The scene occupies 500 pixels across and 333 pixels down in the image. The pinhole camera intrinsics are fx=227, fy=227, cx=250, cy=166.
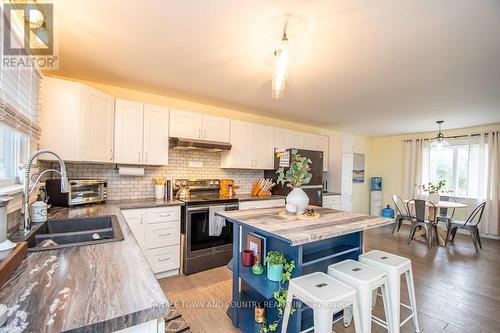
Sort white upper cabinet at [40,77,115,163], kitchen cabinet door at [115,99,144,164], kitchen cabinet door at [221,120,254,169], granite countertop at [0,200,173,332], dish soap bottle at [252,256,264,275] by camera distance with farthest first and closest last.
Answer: kitchen cabinet door at [221,120,254,169] → kitchen cabinet door at [115,99,144,164] → white upper cabinet at [40,77,115,163] → dish soap bottle at [252,256,264,275] → granite countertop at [0,200,173,332]

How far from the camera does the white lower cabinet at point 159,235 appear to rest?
269cm

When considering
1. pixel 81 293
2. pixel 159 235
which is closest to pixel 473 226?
pixel 159 235

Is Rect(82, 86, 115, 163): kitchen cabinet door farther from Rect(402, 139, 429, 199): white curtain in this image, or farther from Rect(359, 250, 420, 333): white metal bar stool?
Rect(402, 139, 429, 199): white curtain

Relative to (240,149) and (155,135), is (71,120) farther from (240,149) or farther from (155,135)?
(240,149)

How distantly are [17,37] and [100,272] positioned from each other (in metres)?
1.67

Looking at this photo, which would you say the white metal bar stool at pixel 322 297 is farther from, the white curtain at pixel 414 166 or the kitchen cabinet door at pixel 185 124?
the white curtain at pixel 414 166

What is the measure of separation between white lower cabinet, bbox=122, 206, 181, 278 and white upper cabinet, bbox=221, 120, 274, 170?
1.30 metres

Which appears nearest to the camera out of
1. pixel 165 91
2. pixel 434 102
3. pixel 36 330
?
pixel 36 330

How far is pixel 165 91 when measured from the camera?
10.6 feet

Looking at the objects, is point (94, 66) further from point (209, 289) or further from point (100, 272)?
point (209, 289)

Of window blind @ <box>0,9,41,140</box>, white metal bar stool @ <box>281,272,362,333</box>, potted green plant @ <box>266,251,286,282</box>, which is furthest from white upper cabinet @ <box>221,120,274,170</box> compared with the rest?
white metal bar stool @ <box>281,272,362,333</box>

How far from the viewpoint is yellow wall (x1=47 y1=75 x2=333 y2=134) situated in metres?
3.08

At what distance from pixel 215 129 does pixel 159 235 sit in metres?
1.75

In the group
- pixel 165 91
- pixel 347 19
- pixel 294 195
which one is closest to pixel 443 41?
pixel 347 19
